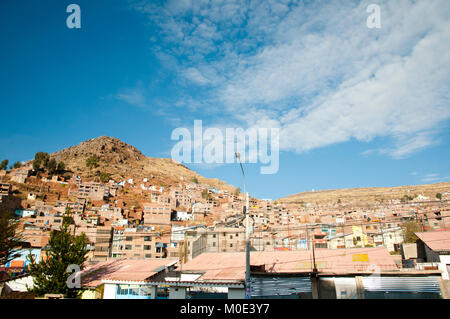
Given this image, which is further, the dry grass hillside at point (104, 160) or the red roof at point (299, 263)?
the dry grass hillside at point (104, 160)

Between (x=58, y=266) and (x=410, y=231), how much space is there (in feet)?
170

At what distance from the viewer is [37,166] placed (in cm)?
11606

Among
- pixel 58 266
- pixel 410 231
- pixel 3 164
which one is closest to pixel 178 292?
pixel 58 266

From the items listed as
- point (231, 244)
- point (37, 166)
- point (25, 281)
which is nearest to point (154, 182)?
point (37, 166)

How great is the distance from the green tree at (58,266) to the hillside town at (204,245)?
993 mm

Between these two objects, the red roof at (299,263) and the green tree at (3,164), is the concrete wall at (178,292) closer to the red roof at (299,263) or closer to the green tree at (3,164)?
the red roof at (299,263)

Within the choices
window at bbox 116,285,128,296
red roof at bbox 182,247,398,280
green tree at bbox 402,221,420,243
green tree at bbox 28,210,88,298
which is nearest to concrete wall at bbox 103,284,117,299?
window at bbox 116,285,128,296

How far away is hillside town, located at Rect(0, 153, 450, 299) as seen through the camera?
1848 cm

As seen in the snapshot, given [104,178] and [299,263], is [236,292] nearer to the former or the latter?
[299,263]

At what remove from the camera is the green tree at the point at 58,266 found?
Answer: 855 inches

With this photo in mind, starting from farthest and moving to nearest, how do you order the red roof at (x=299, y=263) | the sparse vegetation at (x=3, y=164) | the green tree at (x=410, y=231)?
the sparse vegetation at (x=3, y=164) → the green tree at (x=410, y=231) → the red roof at (x=299, y=263)

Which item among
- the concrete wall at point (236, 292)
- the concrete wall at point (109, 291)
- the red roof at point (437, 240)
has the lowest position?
the concrete wall at point (109, 291)

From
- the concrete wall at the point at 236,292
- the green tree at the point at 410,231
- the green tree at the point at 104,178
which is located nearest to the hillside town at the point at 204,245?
the concrete wall at the point at 236,292
